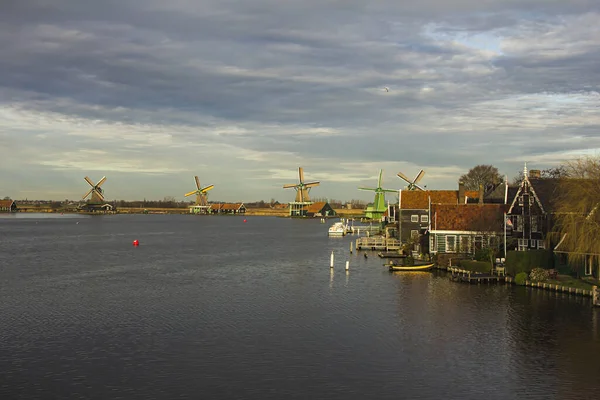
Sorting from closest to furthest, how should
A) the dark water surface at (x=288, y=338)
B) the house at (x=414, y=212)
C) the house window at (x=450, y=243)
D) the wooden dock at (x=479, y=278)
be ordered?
the dark water surface at (x=288, y=338) → the wooden dock at (x=479, y=278) → the house window at (x=450, y=243) → the house at (x=414, y=212)

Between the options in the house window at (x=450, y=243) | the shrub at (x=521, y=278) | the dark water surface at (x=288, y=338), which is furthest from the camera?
the house window at (x=450, y=243)

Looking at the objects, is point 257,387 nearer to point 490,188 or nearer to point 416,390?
point 416,390

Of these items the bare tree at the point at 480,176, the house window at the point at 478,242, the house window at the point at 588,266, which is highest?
the bare tree at the point at 480,176

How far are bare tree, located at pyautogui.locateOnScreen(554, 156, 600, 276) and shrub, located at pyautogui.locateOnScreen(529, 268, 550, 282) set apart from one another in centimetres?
247

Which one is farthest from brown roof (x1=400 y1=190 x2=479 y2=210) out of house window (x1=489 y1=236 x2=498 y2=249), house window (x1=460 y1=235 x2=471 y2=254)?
house window (x1=489 y1=236 x2=498 y2=249)

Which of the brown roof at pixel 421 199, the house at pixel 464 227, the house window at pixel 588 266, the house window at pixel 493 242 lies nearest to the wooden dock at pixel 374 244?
the brown roof at pixel 421 199

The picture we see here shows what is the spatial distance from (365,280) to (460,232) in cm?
1511

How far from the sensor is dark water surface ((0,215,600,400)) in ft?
82.2

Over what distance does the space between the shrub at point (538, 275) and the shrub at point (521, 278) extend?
1.63ft

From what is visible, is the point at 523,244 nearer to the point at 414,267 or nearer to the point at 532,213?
the point at 532,213

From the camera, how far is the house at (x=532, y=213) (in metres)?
52.9

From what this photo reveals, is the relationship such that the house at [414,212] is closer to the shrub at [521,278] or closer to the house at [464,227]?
the house at [464,227]

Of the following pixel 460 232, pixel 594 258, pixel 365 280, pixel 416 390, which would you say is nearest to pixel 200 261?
pixel 365 280

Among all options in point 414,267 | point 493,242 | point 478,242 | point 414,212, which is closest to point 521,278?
point 493,242
